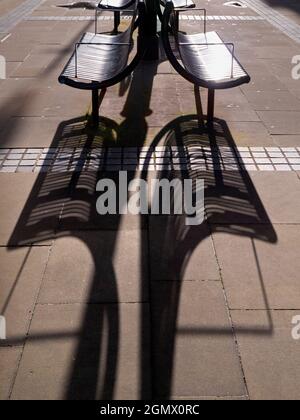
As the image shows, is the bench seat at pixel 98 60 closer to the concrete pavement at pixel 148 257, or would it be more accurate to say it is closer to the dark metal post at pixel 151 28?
the concrete pavement at pixel 148 257

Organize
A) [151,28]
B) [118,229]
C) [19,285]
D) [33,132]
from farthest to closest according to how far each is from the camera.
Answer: [151,28]
[33,132]
[118,229]
[19,285]

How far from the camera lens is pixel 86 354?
3.02m

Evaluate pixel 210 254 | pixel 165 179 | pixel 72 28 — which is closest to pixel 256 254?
pixel 210 254

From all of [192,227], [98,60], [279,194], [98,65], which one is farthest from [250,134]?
[192,227]

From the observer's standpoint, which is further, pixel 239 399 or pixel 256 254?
pixel 256 254

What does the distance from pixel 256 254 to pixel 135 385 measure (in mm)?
1551

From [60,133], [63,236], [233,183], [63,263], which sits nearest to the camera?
[63,263]

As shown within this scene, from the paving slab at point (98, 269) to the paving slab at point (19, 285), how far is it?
0.24 feet

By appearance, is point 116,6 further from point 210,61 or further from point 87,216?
point 87,216

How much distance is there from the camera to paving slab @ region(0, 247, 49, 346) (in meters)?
3.23

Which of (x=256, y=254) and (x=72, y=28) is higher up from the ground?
(x=72, y=28)

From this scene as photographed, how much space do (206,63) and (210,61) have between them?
76 millimetres

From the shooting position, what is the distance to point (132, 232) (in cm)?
420

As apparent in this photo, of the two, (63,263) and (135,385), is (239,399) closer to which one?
(135,385)
